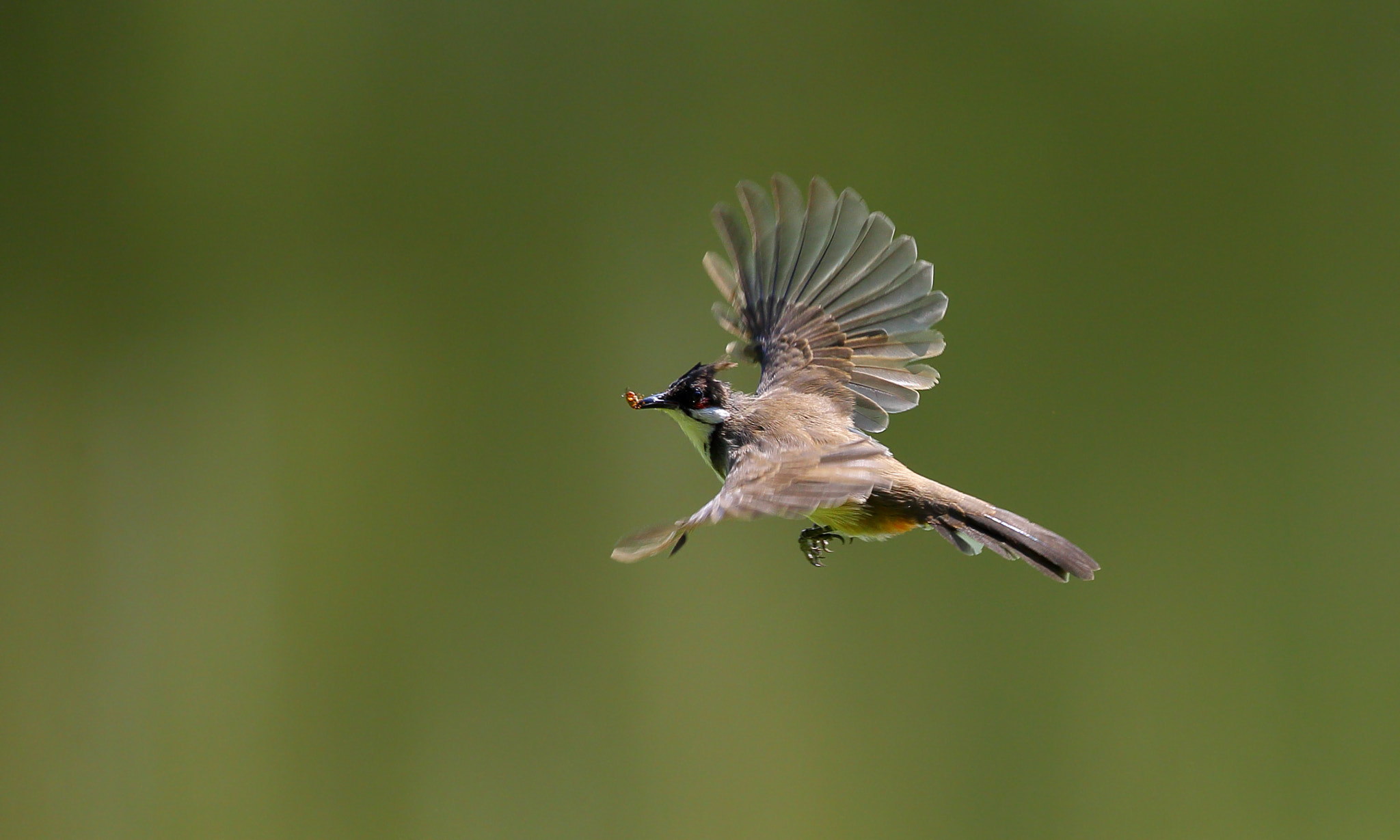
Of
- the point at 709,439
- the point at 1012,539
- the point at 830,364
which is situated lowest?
the point at 1012,539

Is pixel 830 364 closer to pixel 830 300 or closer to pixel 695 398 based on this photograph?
pixel 830 300

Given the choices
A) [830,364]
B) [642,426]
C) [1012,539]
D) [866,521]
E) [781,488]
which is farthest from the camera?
[642,426]

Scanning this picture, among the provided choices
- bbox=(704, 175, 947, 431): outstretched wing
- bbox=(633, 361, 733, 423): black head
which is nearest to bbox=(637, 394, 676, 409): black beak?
bbox=(633, 361, 733, 423): black head

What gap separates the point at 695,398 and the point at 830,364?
0.37 meters

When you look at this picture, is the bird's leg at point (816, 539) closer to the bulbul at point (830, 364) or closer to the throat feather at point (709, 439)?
the bulbul at point (830, 364)

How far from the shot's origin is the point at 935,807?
2.46 meters

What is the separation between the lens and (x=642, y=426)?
251 cm

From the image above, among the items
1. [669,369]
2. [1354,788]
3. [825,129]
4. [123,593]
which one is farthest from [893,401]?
[123,593]

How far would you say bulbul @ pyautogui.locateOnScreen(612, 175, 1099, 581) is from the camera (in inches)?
55.1

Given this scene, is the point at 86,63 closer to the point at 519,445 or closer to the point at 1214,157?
the point at 519,445

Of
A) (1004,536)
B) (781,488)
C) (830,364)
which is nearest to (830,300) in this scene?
(830,364)

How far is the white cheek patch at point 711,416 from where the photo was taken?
1.41m

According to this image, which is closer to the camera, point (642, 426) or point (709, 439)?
point (709, 439)

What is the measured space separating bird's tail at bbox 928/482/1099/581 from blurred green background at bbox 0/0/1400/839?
910mm
